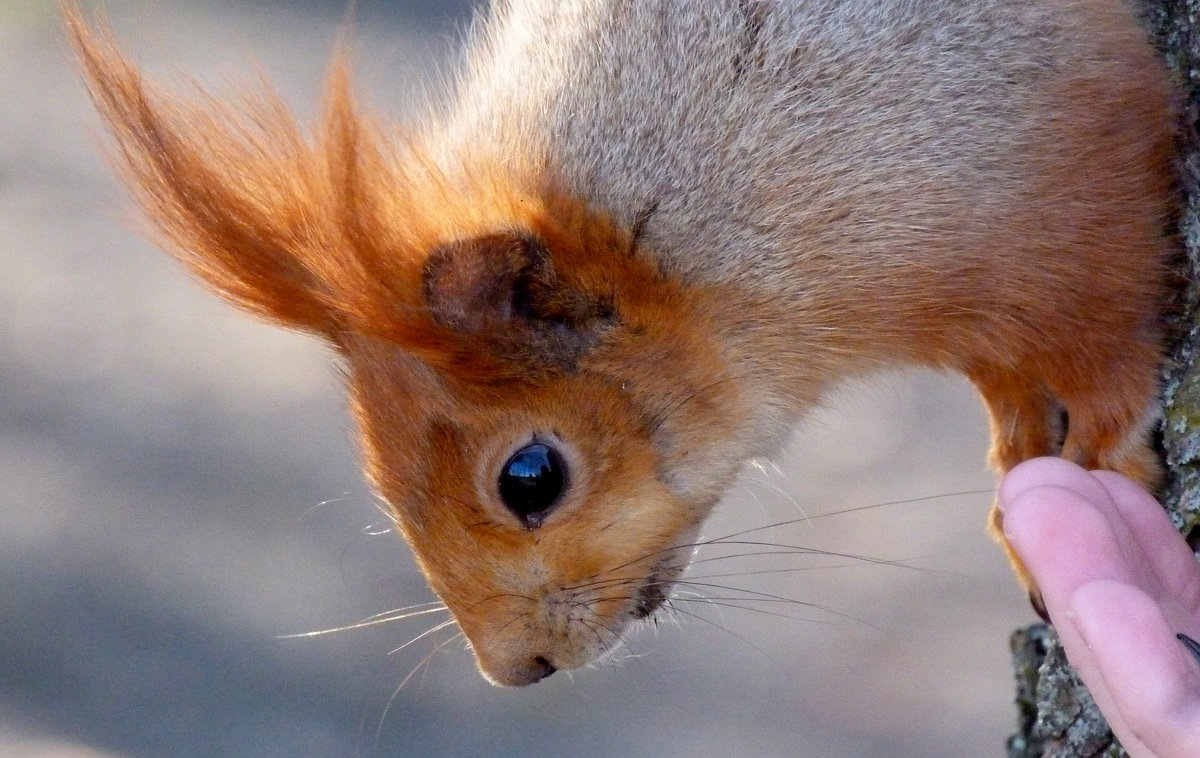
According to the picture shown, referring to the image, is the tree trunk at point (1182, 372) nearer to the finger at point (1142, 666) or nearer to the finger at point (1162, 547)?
the finger at point (1162, 547)

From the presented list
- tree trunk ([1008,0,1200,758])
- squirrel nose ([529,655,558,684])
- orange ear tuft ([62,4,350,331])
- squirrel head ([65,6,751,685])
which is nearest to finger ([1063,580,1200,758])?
tree trunk ([1008,0,1200,758])

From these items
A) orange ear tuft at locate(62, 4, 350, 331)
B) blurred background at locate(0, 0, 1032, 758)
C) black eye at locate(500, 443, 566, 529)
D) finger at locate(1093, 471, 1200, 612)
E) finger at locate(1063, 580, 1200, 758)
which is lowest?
blurred background at locate(0, 0, 1032, 758)

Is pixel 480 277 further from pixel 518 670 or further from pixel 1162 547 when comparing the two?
pixel 1162 547

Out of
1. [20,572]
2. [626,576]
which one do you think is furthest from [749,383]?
[20,572]

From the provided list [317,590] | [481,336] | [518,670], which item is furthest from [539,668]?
[317,590]

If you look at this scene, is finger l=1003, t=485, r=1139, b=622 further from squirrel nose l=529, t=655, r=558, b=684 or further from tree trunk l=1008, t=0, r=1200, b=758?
squirrel nose l=529, t=655, r=558, b=684

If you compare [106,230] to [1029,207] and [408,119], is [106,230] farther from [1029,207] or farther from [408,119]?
[1029,207]

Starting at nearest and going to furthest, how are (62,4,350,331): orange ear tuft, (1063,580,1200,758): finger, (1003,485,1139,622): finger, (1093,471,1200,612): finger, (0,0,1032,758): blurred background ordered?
(1063,580,1200,758): finger < (1003,485,1139,622): finger < (1093,471,1200,612): finger < (62,4,350,331): orange ear tuft < (0,0,1032,758): blurred background
